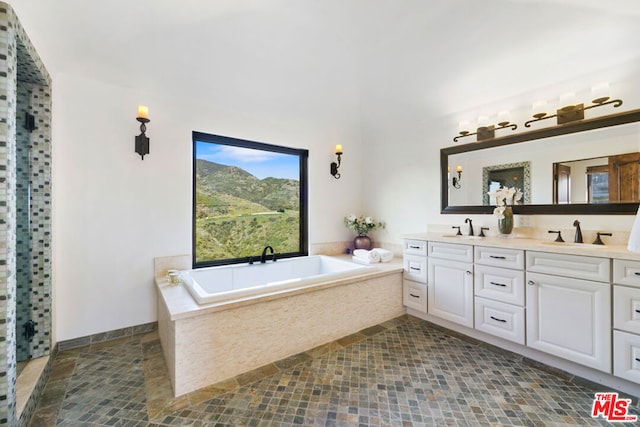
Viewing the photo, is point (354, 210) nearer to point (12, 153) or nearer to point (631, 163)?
point (631, 163)

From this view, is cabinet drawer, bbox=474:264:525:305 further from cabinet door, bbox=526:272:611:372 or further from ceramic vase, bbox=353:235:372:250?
ceramic vase, bbox=353:235:372:250

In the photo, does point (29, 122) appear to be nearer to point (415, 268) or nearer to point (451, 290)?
point (415, 268)

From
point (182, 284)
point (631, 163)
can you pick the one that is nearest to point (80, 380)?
point (182, 284)

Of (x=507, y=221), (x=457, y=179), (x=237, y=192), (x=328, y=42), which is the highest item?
(x=328, y=42)

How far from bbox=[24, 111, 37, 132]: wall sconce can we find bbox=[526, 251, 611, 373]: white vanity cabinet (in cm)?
364

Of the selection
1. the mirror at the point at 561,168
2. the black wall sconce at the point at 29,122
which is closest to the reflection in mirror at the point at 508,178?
the mirror at the point at 561,168

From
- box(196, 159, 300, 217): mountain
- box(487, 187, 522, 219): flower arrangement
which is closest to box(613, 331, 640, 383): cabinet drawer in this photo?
box(487, 187, 522, 219): flower arrangement

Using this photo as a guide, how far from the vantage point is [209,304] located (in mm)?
1748

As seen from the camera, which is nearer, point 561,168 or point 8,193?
point 8,193

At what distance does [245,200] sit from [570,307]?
9.67 ft

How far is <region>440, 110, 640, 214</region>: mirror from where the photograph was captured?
1.91m

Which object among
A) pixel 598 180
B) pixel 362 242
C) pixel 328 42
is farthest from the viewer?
pixel 362 242

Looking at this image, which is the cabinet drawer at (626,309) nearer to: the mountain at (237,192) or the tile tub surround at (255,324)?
the tile tub surround at (255,324)

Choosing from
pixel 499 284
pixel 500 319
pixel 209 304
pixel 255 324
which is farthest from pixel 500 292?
pixel 209 304
